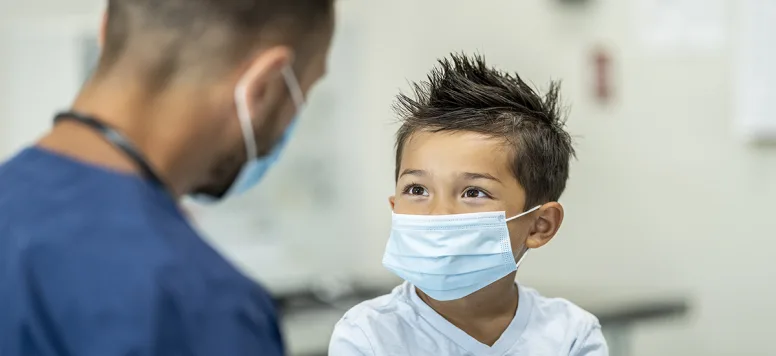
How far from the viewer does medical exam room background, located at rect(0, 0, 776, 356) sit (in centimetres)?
288

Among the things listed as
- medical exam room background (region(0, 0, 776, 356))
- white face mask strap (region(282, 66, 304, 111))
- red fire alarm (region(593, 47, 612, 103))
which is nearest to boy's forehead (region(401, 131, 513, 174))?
white face mask strap (region(282, 66, 304, 111))

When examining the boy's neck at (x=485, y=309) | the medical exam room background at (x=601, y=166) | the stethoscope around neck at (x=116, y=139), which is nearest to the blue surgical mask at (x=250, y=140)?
the stethoscope around neck at (x=116, y=139)

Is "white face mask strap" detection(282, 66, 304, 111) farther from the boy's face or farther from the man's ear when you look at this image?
the boy's face

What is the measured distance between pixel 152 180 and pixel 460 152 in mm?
346

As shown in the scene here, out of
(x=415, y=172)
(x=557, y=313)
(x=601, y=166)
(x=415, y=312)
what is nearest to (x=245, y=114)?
(x=415, y=172)

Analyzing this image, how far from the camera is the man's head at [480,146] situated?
103 cm

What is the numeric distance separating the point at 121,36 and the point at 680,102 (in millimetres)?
2342

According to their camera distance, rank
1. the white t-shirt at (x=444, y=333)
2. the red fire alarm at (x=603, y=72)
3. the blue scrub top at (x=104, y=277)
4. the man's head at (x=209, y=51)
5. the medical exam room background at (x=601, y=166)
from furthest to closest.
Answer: the red fire alarm at (x=603, y=72)
the medical exam room background at (x=601, y=166)
the white t-shirt at (x=444, y=333)
the man's head at (x=209, y=51)
the blue scrub top at (x=104, y=277)

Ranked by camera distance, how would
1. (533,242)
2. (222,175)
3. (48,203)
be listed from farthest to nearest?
(533,242), (222,175), (48,203)

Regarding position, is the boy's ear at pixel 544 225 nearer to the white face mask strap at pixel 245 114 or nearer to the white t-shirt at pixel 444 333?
the white t-shirt at pixel 444 333

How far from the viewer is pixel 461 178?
1028mm

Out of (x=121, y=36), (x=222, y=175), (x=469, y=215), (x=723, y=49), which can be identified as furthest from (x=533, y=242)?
(x=723, y=49)

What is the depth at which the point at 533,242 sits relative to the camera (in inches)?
42.9

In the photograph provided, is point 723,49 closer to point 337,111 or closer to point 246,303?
point 337,111
